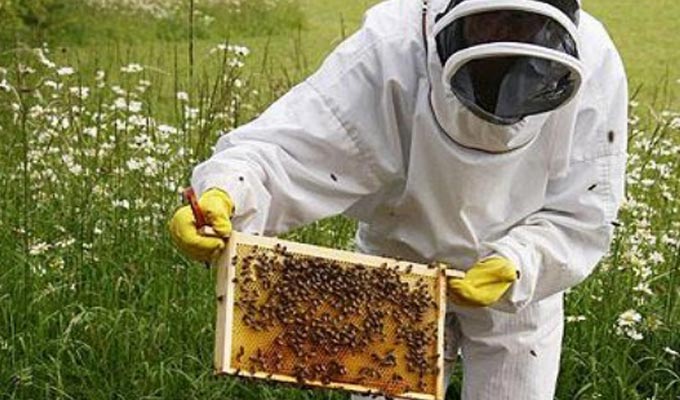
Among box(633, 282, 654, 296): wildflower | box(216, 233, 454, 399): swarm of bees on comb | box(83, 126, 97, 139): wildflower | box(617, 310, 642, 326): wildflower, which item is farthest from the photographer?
box(83, 126, 97, 139): wildflower

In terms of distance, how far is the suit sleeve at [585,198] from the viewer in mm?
2820

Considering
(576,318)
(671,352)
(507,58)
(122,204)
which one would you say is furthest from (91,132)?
(507,58)

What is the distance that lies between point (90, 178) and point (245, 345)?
6.30ft

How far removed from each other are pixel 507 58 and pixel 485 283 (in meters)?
0.48

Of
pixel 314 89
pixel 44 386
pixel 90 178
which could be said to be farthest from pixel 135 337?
pixel 314 89

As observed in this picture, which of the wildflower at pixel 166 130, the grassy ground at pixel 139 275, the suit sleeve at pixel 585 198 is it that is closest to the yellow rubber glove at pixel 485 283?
the suit sleeve at pixel 585 198

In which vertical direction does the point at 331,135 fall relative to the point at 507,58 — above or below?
below

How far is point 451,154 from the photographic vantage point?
2762 millimetres

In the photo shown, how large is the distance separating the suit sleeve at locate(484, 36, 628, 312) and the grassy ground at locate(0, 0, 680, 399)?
3.24 feet

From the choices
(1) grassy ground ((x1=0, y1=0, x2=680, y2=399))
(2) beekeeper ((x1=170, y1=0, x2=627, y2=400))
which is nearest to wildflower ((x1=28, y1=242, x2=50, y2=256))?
(1) grassy ground ((x1=0, y1=0, x2=680, y2=399))

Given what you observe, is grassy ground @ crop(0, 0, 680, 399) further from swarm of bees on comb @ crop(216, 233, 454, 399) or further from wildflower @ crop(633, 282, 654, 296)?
swarm of bees on comb @ crop(216, 233, 454, 399)

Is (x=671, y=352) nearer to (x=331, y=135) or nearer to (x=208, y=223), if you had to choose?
(x=331, y=135)

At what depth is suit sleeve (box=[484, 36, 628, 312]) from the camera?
2820 millimetres

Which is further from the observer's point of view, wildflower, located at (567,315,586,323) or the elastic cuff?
wildflower, located at (567,315,586,323)
